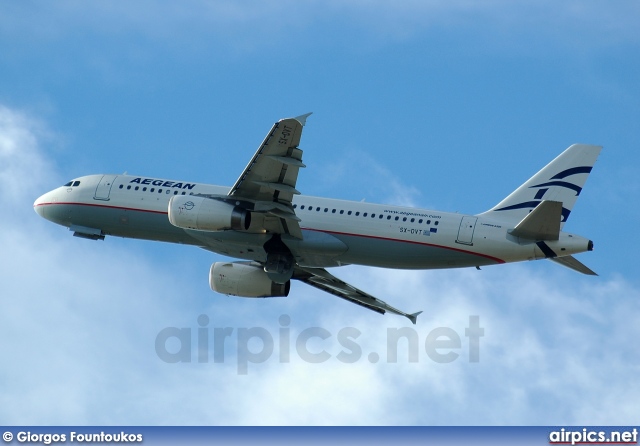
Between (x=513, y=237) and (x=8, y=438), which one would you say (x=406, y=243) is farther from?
(x=8, y=438)

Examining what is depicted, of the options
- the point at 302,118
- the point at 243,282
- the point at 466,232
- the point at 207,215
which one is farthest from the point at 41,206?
the point at 466,232

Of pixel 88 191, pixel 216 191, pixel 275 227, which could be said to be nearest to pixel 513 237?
pixel 275 227

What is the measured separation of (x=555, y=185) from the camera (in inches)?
2264

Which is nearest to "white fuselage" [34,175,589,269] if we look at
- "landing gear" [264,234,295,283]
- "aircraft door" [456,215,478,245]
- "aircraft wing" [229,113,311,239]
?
"aircraft door" [456,215,478,245]

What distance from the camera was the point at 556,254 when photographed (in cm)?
5388

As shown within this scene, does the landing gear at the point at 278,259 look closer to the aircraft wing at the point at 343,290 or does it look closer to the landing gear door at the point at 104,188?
the aircraft wing at the point at 343,290

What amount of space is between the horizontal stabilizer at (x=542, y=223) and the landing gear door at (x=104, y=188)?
71.2ft

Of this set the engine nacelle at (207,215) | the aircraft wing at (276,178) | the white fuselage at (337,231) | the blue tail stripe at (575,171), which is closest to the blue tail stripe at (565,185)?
the blue tail stripe at (575,171)

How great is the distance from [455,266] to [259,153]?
38.6 feet

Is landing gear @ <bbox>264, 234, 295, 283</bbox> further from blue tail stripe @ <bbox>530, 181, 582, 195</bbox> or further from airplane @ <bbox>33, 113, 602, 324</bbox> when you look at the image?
blue tail stripe @ <bbox>530, 181, 582, 195</bbox>

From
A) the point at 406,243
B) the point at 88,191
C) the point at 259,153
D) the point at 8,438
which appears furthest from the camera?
the point at 88,191

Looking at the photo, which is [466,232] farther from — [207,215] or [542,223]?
[207,215]

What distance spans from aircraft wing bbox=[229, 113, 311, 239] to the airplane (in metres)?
0.05

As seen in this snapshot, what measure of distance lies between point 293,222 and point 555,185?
13446mm
